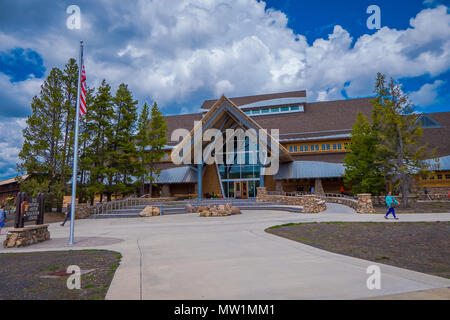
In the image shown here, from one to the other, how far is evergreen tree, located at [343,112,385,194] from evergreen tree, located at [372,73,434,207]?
4.70 ft

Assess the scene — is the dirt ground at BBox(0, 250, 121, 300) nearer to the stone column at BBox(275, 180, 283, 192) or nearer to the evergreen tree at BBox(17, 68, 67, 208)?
the evergreen tree at BBox(17, 68, 67, 208)

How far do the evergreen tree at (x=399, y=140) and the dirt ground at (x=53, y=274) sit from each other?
21.9m

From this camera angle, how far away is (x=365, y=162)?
24969 millimetres

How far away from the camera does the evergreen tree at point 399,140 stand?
21172 millimetres

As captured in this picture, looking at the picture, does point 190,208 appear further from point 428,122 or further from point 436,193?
point 428,122

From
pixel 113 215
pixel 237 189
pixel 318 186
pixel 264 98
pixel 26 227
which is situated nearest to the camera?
pixel 26 227

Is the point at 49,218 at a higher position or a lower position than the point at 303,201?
lower

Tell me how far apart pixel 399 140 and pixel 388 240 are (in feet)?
53.7

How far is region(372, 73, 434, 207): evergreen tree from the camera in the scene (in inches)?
834

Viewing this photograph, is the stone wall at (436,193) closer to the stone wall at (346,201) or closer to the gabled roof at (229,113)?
the stone wall at (346,201)

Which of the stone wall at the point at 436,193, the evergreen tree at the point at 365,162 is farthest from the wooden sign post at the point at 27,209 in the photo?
the stone wall at the point at 436,193

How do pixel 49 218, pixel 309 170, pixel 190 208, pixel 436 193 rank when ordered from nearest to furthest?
pixel 49 218, pixel 190 208, pixel 436 193, pixel 309 170

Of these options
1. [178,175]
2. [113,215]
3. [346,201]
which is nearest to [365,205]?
[346,201]
